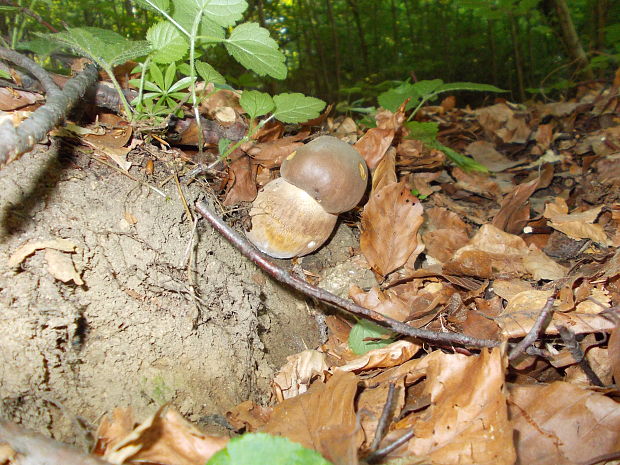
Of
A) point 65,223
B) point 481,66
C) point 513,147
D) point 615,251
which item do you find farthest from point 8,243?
point 481,66

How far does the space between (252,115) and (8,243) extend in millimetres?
1070

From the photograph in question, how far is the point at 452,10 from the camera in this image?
1135 cm

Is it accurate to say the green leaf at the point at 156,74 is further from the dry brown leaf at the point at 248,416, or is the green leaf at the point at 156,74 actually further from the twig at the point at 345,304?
the dry brown leaf at the point at 248,416

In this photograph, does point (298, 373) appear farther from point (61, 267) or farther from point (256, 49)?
point (256, 49)

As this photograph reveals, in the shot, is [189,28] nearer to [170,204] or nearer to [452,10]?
[170,204]

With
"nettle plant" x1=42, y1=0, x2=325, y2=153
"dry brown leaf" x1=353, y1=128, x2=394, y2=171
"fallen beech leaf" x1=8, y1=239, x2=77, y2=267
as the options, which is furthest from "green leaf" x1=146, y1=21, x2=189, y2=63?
"dry brown leaf" x1=353, y1=128, x2=394, y2=171

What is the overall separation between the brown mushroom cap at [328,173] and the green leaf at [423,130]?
3.18 feet

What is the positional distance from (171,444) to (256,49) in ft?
4.91

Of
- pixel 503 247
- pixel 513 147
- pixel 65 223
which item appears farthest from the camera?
pixel 513 147

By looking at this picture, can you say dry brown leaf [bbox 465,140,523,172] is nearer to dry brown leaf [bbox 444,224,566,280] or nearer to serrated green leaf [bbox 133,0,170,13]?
dry brown leaf [bbox 444,224,566,280]

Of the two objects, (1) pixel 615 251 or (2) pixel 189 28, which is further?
(1) pixel 615 251

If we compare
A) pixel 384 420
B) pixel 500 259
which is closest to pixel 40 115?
pixel 384 420

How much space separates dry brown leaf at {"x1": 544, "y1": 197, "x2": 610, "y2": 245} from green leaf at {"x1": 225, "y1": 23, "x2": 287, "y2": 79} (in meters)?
1.78

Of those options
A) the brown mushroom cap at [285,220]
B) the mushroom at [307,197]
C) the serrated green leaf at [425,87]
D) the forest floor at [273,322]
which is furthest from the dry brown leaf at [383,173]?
the serrated green leaf at [425,87]
